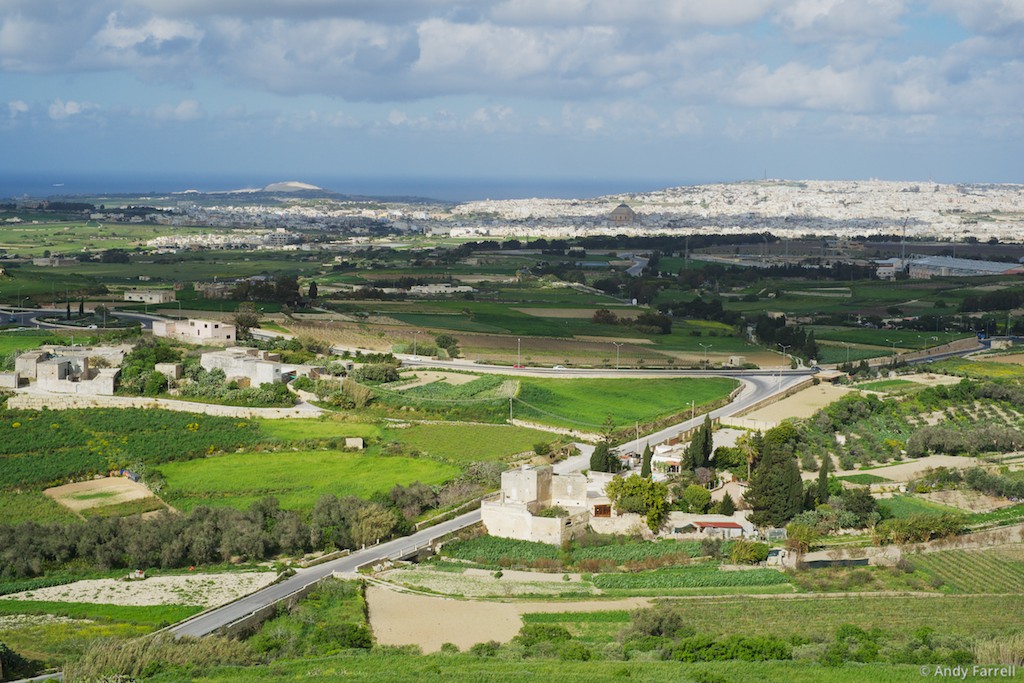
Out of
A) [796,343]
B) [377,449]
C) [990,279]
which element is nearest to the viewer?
[377,449]

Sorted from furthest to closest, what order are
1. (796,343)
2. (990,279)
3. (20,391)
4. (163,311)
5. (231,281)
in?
(990,279) → (231,281) → (163,311) → (796,343) → (20,391)

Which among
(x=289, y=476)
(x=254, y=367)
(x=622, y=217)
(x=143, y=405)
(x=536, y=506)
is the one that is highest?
(x=622, y=217)

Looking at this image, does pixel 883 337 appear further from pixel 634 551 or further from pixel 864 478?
pixel 634 551

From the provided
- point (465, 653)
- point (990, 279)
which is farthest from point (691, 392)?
point (990, 279)

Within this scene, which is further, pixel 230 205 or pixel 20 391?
pixel 230 205

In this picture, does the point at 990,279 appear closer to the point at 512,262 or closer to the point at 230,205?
the point at 512,262

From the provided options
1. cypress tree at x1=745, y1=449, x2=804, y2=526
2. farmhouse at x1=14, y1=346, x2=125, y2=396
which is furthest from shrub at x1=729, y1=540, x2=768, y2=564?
farmhouse at x1=14, y1=346, x2=125, y2=396

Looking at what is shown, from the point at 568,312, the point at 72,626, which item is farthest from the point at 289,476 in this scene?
the point at 568,312
